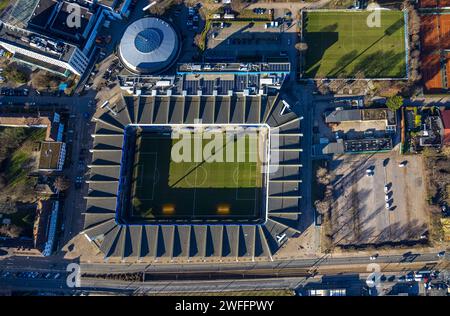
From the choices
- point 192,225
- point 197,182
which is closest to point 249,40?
point 197,182

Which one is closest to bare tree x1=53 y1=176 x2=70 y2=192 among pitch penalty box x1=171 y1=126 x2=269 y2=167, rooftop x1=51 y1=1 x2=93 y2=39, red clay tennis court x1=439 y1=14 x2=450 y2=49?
pitch penalty box x1=171 y1=126 x2=269 y2=167

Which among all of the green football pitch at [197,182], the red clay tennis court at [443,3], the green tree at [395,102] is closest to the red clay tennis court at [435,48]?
the red clay tennis court at [443,3]

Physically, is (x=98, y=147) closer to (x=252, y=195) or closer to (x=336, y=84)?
(x=252, y=195)

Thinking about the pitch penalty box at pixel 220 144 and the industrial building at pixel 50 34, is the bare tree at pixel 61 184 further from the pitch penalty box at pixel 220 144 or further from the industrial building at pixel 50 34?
the industrial building at pixel 50 34

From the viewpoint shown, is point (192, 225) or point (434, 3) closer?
point (192, 225)

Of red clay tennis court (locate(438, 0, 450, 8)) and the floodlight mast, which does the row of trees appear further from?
the floodlight mast

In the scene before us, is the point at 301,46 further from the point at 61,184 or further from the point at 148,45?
the point at 61,184

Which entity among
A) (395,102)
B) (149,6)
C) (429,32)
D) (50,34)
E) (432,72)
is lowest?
(395,102)
